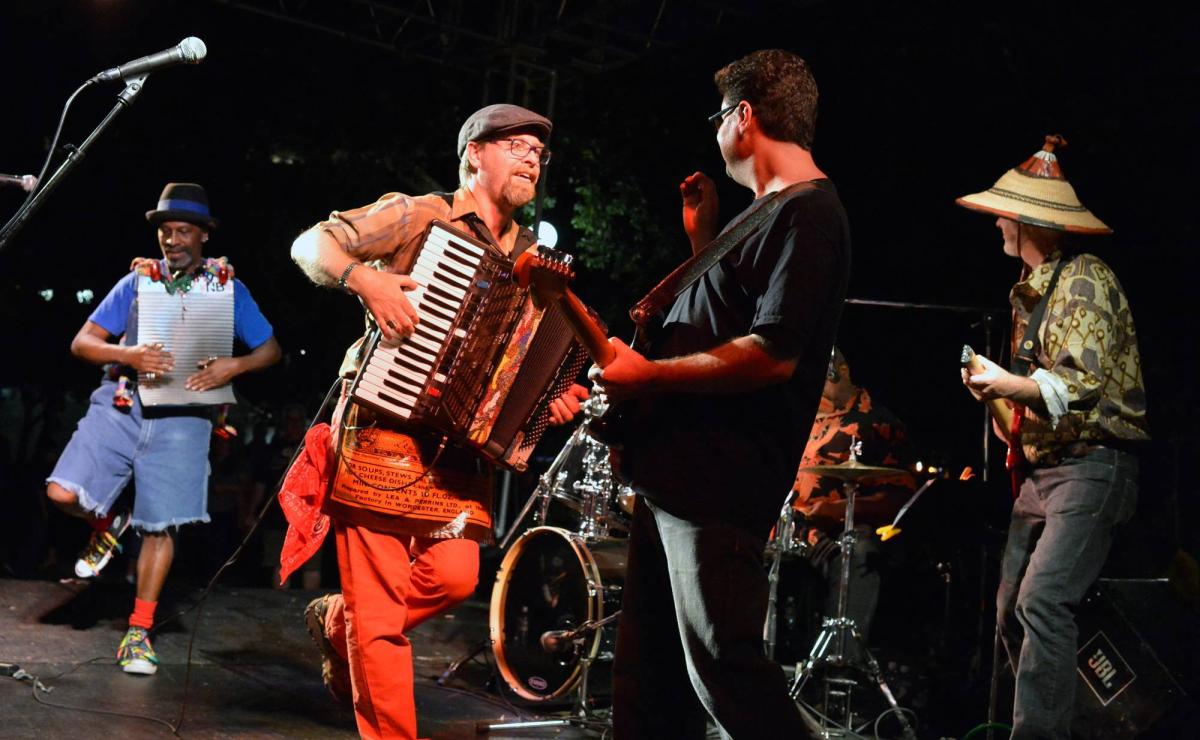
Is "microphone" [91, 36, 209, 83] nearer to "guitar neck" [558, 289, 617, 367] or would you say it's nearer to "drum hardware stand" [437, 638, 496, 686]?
"guitar neck" [558, 289, 617, 367]


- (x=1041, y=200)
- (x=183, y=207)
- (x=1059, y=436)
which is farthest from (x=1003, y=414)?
(x=183, y=207)

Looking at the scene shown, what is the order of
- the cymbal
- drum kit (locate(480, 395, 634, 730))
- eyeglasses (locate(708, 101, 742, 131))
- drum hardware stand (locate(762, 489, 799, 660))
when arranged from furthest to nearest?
drum hardware stand (locate(762, 489, 799, 660)) < the cymbal < drum kit (locate(480, 395, 634, 730)) < eyeglasses (locate(708, 101, 742, 131))

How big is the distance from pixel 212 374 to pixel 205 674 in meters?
1.54

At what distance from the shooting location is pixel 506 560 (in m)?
7.09

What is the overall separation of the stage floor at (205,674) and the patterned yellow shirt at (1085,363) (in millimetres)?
2741

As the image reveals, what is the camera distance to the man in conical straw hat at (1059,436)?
4.38 metres

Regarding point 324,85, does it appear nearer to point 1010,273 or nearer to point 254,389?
point 254,389

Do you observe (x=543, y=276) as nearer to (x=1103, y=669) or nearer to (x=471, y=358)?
(x=471, y=358)

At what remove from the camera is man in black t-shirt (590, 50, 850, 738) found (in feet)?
9.20

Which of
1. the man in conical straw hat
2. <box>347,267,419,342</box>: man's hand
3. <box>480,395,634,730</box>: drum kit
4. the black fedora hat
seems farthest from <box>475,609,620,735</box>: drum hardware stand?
the black fedora hat

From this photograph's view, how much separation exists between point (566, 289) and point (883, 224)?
9622 mm

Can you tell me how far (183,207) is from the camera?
635cm

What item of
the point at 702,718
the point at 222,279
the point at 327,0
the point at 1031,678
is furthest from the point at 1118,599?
the point at 327,0

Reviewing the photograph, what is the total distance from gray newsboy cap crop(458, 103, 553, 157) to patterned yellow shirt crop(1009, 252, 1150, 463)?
6.80 ft
